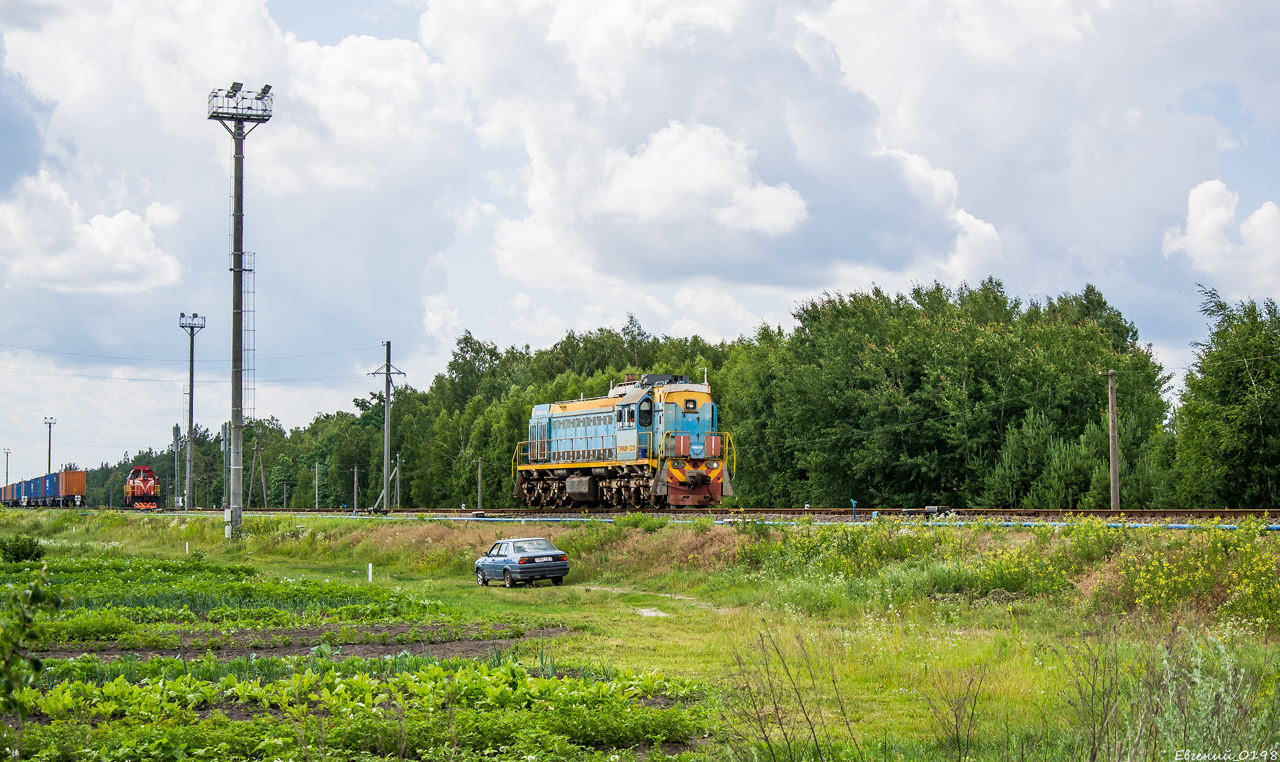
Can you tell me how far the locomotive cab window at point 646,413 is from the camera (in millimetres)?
35000

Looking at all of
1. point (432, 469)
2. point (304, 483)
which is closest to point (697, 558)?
point (432, 469)

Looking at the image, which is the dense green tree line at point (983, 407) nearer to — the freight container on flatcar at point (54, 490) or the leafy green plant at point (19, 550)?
the leafy green plant at point (19, 550)

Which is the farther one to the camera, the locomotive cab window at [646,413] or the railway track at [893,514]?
the locomotive cab window at [646,413]

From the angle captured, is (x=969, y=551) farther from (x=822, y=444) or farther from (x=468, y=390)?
(x=468, y=390)

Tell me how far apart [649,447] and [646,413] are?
1.21m

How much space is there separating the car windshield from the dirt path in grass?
35.8 feet

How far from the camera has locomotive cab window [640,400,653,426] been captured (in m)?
35.0

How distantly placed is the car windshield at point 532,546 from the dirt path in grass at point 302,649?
35.8 feet

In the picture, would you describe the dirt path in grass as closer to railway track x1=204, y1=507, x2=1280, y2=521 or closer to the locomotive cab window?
railway track x1=204, y1=507, x2=1280, y2=521

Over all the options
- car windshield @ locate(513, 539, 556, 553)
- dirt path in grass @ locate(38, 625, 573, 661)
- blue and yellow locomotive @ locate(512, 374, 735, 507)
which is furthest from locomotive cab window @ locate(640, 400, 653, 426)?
dirt path in grass @ locate(38, 625, 573, 661)

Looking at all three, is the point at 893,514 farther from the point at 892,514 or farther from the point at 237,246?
the point at 237,246

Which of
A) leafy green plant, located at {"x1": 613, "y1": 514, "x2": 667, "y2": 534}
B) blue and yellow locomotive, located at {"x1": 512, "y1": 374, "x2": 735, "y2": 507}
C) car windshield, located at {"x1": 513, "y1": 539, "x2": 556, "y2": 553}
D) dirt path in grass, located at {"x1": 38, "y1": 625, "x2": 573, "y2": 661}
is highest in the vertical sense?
Answer: blue and yellow locomotive, located at {"x1": 512, "y1": 374, "x2": 735, "y2": 507}

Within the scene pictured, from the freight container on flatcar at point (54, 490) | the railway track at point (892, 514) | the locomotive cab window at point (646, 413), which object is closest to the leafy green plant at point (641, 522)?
the railway track at point (892, 514)

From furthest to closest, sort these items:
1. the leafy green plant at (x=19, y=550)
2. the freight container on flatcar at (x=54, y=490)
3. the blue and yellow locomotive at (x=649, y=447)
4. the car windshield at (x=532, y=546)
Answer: the freight container on flatcar at (x=54, y=490) < the blue and yellow locomotive at (x=649, y=447) < the leafy green plant at (x=19, y=550) < the car windshield at (x=532, y=546)
